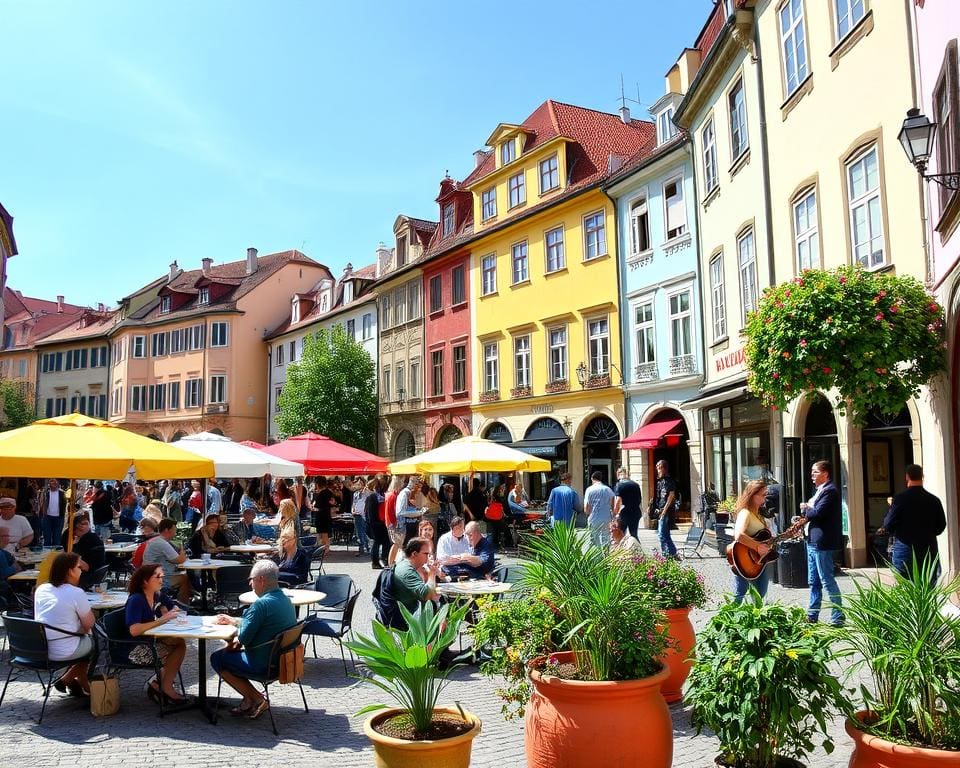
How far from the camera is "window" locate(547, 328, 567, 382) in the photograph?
91.1 ft

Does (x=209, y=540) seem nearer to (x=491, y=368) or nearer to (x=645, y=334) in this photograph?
(x=645, y=334)

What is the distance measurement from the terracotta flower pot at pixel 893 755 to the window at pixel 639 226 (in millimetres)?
21845

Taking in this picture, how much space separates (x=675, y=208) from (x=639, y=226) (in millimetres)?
1882

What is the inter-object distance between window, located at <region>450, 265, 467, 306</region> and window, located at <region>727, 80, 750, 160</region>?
16462 mm

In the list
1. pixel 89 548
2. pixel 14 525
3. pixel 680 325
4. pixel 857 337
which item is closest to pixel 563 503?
pixel 857 337

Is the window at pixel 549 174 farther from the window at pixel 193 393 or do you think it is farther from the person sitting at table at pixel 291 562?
the window at pixel 193 393

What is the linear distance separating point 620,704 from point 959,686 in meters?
1.61

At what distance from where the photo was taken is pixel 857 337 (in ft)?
30.6

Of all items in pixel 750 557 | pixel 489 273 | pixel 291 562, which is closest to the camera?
pixel 750 557

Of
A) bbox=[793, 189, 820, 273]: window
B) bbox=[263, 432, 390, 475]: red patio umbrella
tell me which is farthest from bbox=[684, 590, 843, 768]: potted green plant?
bbox=[263, 432, 390, 475]: red patio umbrella

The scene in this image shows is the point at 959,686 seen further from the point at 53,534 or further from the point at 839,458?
the point at 53,534

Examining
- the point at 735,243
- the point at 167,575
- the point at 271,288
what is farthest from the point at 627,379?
the point at 271,288

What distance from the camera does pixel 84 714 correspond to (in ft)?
21.6

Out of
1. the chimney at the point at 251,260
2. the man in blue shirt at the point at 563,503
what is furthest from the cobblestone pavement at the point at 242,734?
the chimney at the point at 251,260
